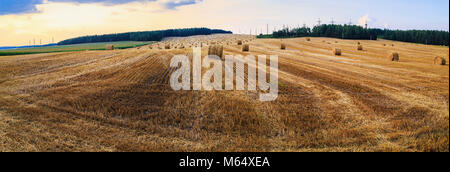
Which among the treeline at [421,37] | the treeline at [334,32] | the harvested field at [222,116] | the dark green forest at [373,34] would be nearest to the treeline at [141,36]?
the treeline at [334,32]

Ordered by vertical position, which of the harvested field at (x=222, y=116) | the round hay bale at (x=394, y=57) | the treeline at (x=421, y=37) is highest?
the treeline at (x=421, y=37)

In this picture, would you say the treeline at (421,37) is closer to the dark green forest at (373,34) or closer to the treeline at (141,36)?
the dark green forest at (373,34)

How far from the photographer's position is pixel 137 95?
8.68m

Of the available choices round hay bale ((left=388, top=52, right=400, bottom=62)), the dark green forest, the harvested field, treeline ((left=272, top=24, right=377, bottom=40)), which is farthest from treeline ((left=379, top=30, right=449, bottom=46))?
the harvested field

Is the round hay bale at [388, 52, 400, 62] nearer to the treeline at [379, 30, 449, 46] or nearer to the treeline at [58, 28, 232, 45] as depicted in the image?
the treeline at [379, 30, 449, 46]

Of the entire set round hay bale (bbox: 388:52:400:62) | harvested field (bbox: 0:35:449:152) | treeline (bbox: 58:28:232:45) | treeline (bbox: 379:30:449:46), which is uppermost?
treeline (bbox: 58:28:232:45)

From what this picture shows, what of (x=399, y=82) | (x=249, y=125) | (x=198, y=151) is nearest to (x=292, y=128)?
(x=249, y=125)

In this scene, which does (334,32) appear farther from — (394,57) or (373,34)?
(394,57)

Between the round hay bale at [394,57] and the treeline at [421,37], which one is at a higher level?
the treeline at [421,37]
